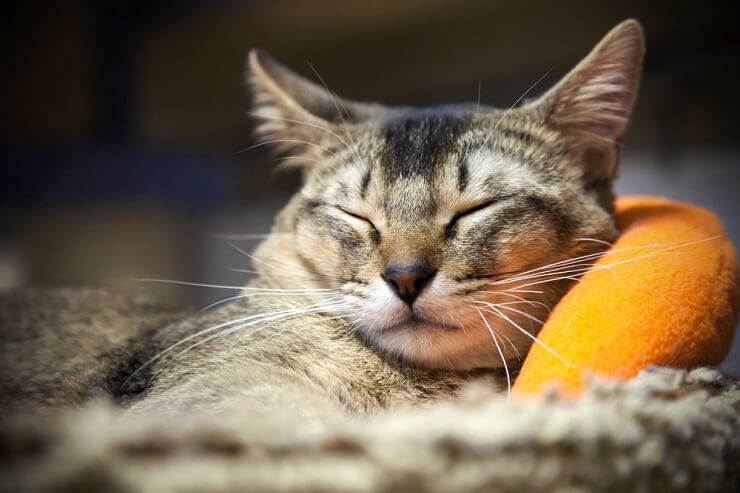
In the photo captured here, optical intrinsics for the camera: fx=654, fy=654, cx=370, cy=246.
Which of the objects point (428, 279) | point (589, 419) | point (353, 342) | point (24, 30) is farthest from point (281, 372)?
point (24, 30)

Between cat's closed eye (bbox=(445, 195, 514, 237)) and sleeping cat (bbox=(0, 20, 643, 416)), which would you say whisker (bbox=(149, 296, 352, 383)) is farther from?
cat's closed eye (bbox=(445, 195, 514, 237))

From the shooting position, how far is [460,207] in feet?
3.86

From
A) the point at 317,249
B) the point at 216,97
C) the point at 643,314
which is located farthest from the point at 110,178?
the point at 643,314

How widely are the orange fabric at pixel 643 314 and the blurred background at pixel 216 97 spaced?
860 millimetres

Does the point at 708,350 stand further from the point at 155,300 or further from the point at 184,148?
the point at 184,148

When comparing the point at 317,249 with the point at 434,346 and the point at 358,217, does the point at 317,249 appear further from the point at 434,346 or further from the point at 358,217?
the point at 434,346

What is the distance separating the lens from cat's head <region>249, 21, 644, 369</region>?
1084 millimetres

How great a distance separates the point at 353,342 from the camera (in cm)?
120

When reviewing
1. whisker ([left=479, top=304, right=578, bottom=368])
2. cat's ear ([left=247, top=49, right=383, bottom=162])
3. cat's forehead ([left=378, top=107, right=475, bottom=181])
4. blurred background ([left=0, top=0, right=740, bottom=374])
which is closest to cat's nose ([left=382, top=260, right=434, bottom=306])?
whisker ([left=479, top=304, right=578, bottom=368])

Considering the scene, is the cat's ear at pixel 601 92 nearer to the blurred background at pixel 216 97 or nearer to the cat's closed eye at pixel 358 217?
the cat's closed eye at pixel 358 217

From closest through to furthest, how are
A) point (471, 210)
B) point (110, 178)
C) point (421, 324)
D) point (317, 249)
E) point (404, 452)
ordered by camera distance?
point (404, 452) < point (421, 324) < point (471, 210) < point (317, 249) < point (110, 178)

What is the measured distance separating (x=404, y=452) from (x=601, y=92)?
0.91 m

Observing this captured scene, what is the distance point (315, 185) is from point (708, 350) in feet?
2.64

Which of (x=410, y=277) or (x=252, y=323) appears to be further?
(x=252, y=323)
